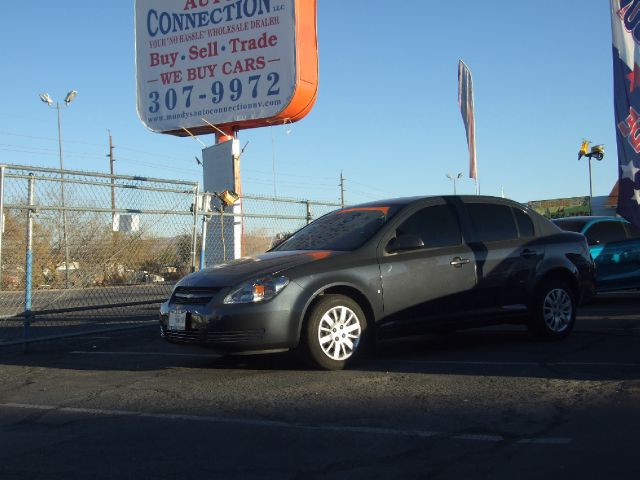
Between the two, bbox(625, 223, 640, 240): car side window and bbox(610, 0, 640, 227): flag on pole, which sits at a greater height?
bbox(610, 0, 640, 227): flag on pole

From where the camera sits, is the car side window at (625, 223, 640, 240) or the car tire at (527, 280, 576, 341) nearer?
the car tire at (527, 280, 576, 341)

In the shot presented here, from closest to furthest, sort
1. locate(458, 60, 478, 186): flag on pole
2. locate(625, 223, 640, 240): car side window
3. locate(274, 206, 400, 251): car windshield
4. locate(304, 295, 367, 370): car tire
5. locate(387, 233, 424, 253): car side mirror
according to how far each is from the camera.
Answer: locate(304, 295, 367, 370): car tire < locate(387, 233, 424, 253): car side mirror < locate(274, 206, 400, 251): car windshield < locate(625, 223, 640, 240): car side window < locate(458, 60, 478, 186): flag on pole

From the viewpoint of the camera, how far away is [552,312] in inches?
334

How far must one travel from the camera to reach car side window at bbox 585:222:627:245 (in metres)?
12.9

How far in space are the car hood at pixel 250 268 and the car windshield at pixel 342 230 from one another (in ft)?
0.90

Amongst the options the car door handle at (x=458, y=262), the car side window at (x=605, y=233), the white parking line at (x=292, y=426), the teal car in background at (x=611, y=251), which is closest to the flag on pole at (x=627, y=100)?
the car side window at (x=605, y=233)

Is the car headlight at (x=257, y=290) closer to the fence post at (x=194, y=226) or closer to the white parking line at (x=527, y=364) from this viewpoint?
the white parking line at (x=527, y=364)

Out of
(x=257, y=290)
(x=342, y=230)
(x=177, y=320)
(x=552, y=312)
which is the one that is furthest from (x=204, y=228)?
(x=552, y=312)

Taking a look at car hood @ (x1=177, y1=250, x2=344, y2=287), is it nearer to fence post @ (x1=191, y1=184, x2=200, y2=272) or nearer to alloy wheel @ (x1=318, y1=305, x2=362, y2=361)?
alloy wheel @ (x1=318, y1=305, x2=362, y2=361)

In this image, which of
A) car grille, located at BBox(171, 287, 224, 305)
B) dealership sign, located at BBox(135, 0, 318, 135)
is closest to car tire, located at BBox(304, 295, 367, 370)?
car grille, located at BBox(171, 287, 224, 305)

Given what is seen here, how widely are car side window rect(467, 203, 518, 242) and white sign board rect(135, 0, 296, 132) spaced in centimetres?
805

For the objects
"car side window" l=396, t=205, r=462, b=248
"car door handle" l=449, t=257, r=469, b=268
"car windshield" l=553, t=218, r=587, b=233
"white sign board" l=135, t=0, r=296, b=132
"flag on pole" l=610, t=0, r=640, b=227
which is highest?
"white sign board" l=135, t=0, r=296, b=132

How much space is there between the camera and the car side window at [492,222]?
325 inches

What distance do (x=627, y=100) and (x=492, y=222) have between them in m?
6.34
